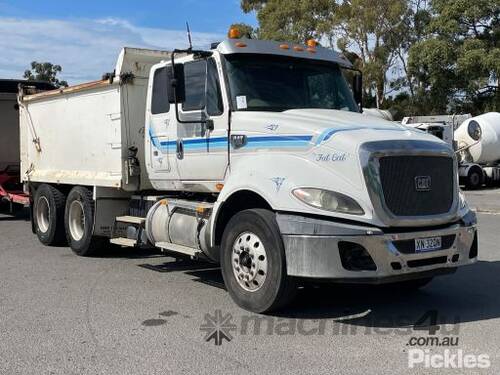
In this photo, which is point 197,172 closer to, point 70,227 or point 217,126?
point 217,126

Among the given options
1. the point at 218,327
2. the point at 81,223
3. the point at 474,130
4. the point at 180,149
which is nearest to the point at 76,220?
the point at 81,223

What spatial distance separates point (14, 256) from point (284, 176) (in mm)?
5702

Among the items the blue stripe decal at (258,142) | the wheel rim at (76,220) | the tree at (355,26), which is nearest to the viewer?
the blue stripe decal at (258,142)

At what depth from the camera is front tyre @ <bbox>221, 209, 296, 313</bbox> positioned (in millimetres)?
6023

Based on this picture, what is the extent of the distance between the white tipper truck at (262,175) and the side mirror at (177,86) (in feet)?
0.07

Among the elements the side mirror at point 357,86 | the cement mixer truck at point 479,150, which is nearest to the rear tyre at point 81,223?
the side mirror at point 357,86

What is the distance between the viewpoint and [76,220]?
10.3 metres

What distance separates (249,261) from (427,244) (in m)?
1.70

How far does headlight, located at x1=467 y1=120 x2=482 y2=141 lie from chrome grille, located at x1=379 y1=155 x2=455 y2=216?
794 inches

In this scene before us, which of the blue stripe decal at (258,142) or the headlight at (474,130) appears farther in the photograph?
the headlight at (474,130)

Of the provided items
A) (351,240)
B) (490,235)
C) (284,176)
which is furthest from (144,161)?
(490,235)

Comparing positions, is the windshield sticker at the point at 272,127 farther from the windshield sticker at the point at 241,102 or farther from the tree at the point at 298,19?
the tree at the point at 298,19

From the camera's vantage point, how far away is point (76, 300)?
23.1 feet

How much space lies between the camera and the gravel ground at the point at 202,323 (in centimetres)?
503
